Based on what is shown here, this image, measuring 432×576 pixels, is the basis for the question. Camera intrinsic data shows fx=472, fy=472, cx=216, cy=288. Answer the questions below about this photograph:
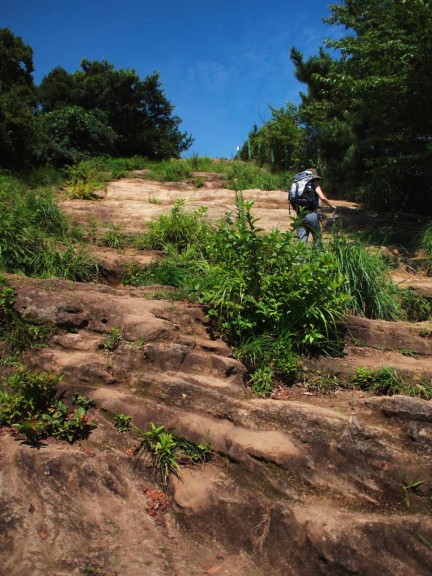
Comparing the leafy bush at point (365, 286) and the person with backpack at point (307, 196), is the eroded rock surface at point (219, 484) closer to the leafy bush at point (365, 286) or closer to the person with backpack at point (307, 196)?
the leafy bush at point (365, 286)

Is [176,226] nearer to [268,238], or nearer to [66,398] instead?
[268,238]

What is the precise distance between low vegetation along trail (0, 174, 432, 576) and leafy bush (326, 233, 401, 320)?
2.90 ft

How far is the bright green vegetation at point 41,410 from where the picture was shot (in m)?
3.11

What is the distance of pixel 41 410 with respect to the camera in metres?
3.28

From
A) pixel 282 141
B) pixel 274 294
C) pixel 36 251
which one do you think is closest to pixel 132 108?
pixel 282 141

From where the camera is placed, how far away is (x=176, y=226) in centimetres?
655

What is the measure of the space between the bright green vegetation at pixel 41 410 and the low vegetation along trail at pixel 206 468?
0.07 m

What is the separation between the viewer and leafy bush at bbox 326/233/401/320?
5.11 metres

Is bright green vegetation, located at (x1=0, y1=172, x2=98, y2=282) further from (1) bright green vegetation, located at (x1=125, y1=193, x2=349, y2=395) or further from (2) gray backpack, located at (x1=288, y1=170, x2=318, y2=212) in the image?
(2) gray backpack, located at (x1=288, y1=170, x2=318, y2=212)

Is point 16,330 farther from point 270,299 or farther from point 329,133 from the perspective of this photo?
point 329,133

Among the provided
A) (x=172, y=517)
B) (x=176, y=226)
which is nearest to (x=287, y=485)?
(x=172, y=517)

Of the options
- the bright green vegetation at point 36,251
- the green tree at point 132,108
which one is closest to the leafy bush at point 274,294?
the bright green vegetation at point 36,251

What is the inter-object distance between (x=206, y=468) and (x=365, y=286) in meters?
3.02

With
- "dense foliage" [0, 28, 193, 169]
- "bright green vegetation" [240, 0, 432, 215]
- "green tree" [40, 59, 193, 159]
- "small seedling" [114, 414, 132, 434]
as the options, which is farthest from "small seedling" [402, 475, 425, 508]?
"green tree" [40, 59, 193, 159]
